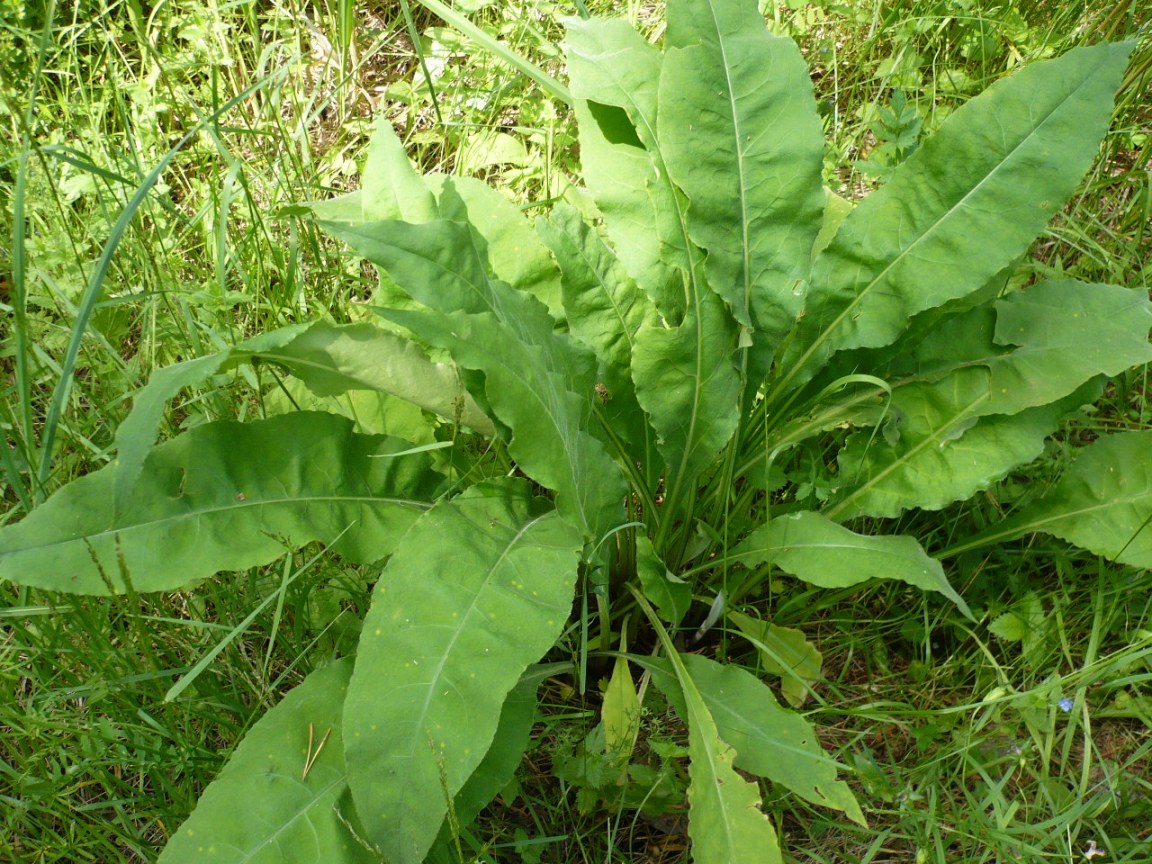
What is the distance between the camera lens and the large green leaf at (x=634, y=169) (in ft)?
5.15

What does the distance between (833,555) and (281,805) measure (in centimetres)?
84

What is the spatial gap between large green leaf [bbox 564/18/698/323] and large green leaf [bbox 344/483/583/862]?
0.45 metres

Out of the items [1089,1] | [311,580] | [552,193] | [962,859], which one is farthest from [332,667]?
[1089,1]

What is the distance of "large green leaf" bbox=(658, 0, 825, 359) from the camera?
1515 mm

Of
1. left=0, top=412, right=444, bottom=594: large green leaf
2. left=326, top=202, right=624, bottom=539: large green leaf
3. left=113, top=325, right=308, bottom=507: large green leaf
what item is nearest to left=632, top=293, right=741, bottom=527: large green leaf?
left=326, top=202, right=624, bottom=539: large green leaf

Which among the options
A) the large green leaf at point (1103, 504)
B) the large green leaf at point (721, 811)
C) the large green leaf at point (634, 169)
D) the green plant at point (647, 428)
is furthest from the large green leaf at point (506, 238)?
the large green leaf at point (1103, 504)

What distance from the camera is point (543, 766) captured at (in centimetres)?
155

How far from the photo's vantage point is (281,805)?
122 centimetres

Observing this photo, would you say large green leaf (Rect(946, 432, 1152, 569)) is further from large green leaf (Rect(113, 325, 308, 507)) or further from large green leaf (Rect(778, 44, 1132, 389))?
large green leaf (Rect(113, 325, 308, 507))

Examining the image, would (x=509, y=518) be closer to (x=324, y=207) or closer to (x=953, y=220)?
(x=324, y=207)

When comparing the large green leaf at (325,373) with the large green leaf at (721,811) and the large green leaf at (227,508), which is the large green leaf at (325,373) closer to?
the large green leaf at (227,508)

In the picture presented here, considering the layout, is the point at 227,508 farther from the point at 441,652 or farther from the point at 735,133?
the point at 735,133

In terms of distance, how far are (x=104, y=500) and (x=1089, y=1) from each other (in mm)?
2322

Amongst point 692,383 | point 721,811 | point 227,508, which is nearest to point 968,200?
point 692,383
